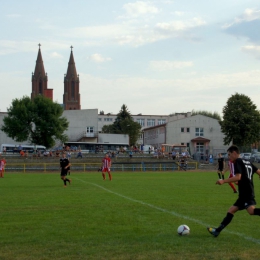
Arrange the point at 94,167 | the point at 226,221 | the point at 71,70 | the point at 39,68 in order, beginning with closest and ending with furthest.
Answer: the point at 226,221 < the point at 94,167 < the point at 39,68 < the point at 71,70

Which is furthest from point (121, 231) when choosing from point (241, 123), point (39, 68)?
point (39, 68)

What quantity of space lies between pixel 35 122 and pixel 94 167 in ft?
94.5

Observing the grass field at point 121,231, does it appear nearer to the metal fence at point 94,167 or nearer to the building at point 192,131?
the metal fence at point 94,167

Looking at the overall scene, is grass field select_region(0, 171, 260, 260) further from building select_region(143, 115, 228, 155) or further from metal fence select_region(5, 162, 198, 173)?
building select_region(143, 115, 228, 155)

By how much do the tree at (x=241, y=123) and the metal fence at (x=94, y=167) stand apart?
1957 cm

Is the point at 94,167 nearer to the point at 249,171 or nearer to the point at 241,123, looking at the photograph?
the point at 241,123

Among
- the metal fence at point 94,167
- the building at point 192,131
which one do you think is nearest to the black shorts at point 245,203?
the metal fence at point 94,167

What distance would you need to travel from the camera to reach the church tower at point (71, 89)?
146 m

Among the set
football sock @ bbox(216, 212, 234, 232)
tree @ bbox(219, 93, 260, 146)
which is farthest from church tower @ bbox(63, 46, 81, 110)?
football sock @ bbox(216, 212, 234, 232)

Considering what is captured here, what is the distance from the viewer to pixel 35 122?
8512 centimetres

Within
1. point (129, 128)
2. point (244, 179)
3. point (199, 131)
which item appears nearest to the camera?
point (244, 179)

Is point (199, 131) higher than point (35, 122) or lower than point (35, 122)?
lower

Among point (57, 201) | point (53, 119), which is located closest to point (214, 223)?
point (57, 201)

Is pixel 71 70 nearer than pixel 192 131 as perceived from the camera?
No
